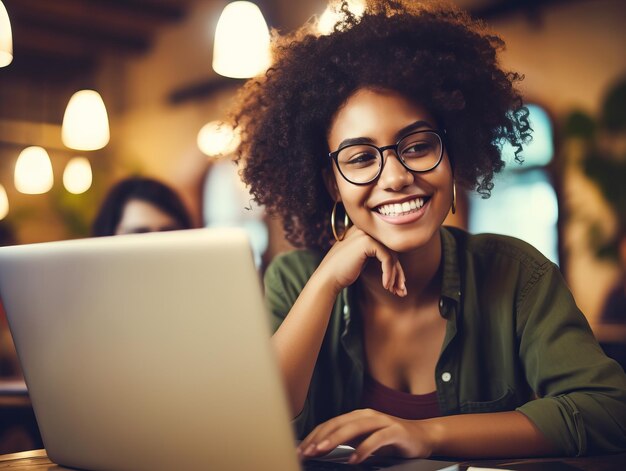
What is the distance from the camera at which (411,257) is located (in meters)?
1.42

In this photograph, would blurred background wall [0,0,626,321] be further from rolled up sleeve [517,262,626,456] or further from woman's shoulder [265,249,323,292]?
rolled up sleeve [517,262,626,456]

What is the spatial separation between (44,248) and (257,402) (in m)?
0.36

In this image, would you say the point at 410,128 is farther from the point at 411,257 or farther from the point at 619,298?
the point at 619,298

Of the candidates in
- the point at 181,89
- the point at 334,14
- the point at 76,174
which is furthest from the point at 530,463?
the point at 181,89

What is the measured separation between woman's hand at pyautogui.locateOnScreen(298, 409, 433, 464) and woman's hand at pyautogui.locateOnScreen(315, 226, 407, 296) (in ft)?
1.15

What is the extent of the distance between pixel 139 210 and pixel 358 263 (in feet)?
4.89

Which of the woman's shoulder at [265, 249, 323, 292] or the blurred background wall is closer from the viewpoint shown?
the woman's shoulder at [265, 249, 323, 292]

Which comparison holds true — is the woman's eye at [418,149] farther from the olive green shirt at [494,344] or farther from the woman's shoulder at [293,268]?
the woman's shoulder at [293,268]

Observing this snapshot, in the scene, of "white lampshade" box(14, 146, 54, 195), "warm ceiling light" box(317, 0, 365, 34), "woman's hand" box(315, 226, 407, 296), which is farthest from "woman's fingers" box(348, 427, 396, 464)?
"white lampshade" box(14, 146, 54, 195)

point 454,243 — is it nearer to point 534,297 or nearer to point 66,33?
point 534,297

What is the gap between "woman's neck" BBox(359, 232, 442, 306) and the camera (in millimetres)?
1434

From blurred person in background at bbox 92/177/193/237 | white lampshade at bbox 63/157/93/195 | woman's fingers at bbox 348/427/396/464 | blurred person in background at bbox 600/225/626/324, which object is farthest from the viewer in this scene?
white lampshade at bbox 63/157/93/195

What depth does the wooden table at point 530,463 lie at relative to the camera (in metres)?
0.92

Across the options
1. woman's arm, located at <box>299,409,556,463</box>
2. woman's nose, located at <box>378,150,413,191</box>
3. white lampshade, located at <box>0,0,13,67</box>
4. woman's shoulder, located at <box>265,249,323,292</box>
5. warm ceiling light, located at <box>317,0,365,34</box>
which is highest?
white lampshade, located at <box>0,0,13,67</box>
